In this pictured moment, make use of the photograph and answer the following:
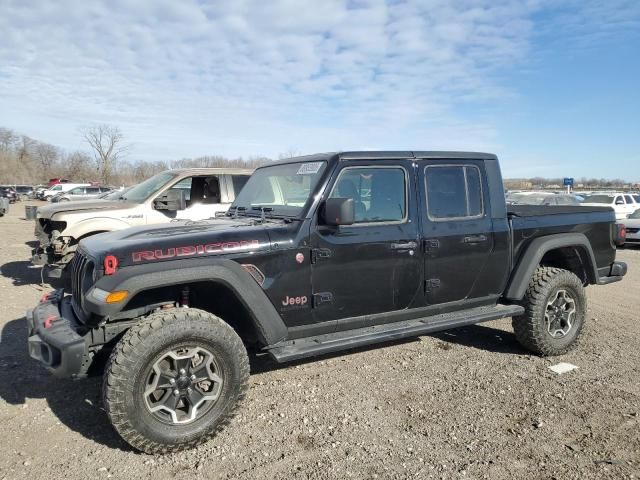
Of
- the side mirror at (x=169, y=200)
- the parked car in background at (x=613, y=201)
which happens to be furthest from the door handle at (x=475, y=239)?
the parked car in background at (x=613, y=201)

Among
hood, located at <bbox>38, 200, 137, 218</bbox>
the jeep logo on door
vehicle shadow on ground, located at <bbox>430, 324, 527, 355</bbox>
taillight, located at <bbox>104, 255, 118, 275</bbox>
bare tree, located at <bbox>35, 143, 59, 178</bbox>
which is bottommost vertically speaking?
vehicle shadow on ground, located at <bbox>430, 324, 527, 355</bbox>

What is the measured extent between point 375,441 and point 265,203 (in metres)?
2.20

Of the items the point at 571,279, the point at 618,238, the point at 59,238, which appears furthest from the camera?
the point at 59,238

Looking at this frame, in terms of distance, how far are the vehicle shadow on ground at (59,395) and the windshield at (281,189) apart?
2018 millimetres

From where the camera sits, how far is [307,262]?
3533 millimetres

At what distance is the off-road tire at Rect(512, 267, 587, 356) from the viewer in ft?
15.1

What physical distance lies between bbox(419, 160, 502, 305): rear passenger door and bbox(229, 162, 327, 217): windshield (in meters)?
1.01

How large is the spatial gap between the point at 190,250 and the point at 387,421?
1.90 meters

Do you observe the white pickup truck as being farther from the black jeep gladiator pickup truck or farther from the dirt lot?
the black jeep gladiator pickup truck

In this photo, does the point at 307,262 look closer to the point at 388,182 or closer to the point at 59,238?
the point at 388,182

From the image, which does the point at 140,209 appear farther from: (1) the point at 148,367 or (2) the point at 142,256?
(1) the point at 148,367

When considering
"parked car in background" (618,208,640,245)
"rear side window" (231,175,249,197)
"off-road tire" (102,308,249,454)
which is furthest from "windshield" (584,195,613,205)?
"off-road tire" (102,308,249,454)

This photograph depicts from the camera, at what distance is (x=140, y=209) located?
24.1 feet

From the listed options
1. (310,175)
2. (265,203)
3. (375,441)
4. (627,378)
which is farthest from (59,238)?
(627,378)
